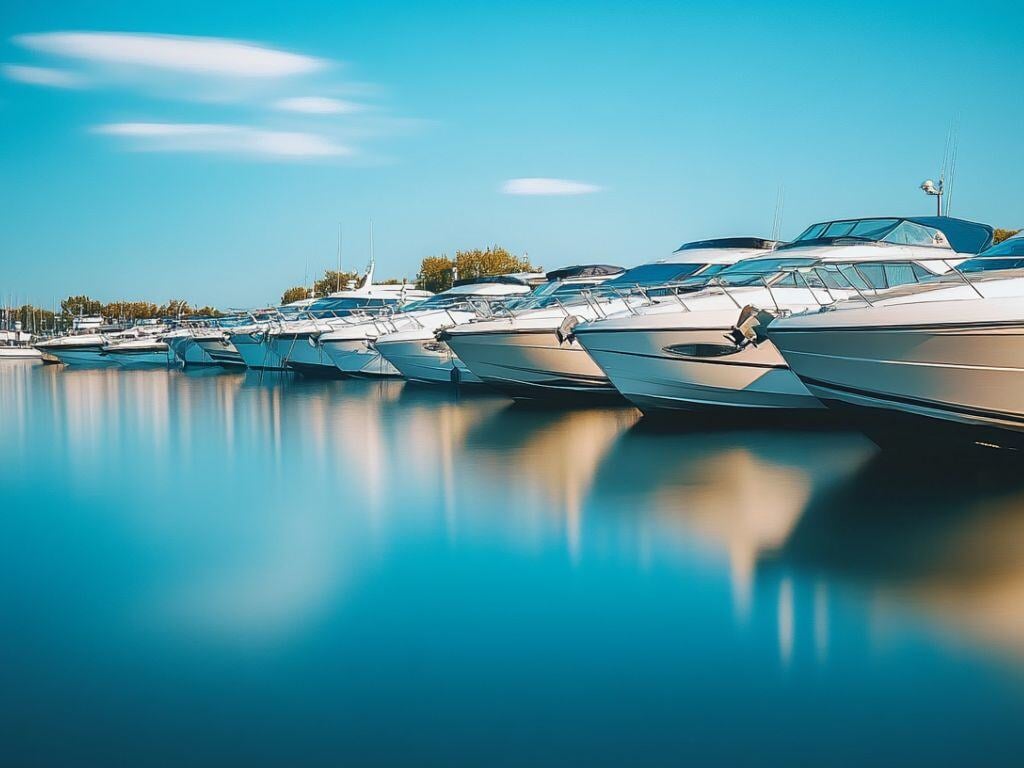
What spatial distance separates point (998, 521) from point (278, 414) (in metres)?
11.3

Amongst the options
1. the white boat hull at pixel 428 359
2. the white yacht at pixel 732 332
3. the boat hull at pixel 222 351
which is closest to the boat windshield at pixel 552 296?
the white boat hull at pixel 428 359

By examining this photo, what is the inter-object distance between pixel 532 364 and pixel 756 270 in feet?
12.3

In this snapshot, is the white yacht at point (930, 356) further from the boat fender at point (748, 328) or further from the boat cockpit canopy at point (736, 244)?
the boat cockpit canopy at point (736, 244)

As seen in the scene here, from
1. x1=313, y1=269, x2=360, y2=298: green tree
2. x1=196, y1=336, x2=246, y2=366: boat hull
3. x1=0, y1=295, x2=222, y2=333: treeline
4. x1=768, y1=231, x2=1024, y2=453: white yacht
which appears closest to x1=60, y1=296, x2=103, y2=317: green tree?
x1=0, y1=295, x2=222, y2=333: treeline

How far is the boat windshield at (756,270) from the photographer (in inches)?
495

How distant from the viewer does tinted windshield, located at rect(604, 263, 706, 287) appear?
16531mm

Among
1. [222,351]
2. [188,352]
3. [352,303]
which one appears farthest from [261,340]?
[188,352]

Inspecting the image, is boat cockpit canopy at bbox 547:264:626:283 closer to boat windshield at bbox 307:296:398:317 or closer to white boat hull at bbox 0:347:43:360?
boat windshield at bbox 307:296:398:317

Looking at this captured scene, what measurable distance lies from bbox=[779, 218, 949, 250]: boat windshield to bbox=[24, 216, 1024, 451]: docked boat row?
0.02 metres

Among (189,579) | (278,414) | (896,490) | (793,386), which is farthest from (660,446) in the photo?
(278,414)

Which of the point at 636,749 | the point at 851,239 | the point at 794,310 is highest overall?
the point at 851,239

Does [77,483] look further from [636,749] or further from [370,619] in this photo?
[636,749]

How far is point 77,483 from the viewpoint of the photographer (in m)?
9.11

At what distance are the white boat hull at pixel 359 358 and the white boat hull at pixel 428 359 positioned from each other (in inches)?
94.8
